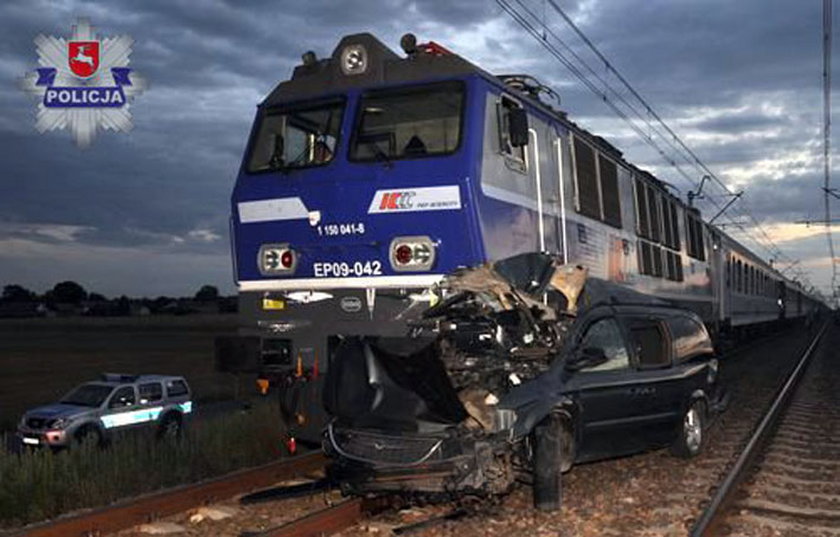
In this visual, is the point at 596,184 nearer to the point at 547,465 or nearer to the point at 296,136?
the point at 296,136

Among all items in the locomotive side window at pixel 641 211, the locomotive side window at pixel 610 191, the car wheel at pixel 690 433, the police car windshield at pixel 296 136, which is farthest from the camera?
the locomotive side window at pixel 641 211

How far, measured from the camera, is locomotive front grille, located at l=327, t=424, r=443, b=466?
684 cm

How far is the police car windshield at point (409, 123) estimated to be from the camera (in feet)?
28.0

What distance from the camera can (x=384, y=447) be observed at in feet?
23.1

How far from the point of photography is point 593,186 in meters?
11.4

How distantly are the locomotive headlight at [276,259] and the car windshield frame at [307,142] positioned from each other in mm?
831

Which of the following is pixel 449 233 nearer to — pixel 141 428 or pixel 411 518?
pixel 411 518

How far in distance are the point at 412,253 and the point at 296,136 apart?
2.10 meters

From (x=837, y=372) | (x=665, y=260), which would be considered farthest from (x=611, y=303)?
(x=837, y=372)

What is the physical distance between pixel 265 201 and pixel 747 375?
1649 centimetres

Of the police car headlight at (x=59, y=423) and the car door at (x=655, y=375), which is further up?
the car door at (x=655, y=375)

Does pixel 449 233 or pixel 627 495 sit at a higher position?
pixel 449 233

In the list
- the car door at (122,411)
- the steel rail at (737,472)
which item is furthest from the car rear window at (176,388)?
the steel rail at (737,472)

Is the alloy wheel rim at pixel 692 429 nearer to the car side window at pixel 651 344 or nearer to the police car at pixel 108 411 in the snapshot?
the car side window at pixel 651 344
